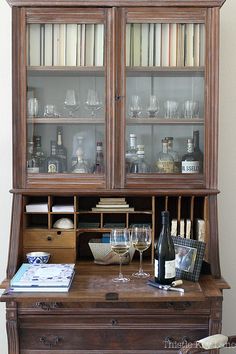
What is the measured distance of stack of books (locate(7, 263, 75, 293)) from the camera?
191 cm

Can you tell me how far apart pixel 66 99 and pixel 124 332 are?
103cm

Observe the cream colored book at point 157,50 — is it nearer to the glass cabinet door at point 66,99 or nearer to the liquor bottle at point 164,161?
the glass cabinet door at point 66,99

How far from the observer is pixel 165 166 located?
87.2 inches

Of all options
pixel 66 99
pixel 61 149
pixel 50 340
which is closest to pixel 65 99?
pixel 66 99

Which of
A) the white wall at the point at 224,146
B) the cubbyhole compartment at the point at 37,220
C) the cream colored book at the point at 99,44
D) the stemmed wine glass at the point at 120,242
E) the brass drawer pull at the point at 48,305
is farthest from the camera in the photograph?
the white wall at the point at 224,146

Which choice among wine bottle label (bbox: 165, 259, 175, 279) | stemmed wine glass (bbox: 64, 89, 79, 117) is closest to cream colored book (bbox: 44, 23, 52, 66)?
stemmed wine glass (bbox: 64, 89, 79, 117)

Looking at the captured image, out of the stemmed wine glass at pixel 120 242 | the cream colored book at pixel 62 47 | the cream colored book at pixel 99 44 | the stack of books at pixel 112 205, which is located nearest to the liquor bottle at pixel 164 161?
the stack of books at pixel 112 205

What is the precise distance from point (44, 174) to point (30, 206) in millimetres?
163

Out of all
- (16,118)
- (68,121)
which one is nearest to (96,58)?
(68,121)

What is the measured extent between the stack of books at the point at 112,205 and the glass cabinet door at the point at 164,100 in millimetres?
125

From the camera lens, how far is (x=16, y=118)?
2150 millimetres

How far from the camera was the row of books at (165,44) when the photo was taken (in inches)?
85.1

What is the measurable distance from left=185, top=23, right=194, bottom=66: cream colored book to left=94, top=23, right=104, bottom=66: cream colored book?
14.5 inches

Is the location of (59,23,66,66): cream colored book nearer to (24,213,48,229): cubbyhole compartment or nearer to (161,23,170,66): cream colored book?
(161,23,170,66): cream colored book
